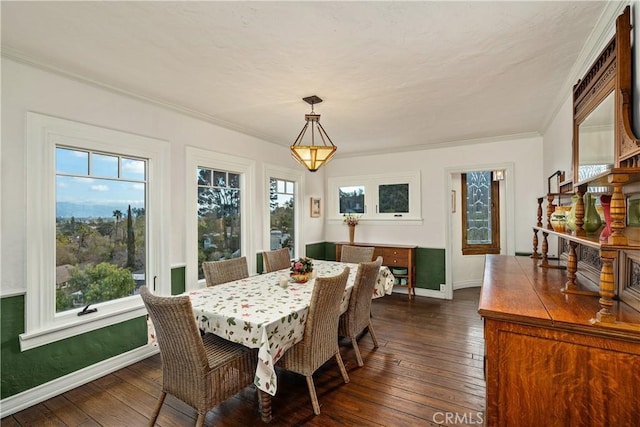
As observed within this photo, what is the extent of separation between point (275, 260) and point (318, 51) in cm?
245

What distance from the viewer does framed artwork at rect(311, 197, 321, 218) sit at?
5.78 metres

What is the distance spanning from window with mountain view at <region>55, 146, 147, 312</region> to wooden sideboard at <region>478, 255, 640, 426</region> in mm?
3151

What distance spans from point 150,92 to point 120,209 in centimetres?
118

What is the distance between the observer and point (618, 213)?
3.89 feet

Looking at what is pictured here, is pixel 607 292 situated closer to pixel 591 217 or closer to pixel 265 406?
pixel 591 217

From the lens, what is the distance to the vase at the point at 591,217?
1.73m

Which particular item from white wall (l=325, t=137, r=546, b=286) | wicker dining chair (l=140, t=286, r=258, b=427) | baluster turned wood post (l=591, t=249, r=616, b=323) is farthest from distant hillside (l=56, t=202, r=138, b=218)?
white wall (l=325, t=137, r=546, b=286)

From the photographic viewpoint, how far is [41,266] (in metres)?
2.37

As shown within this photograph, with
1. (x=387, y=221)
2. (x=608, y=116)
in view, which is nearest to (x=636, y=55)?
(x=608, y=116)

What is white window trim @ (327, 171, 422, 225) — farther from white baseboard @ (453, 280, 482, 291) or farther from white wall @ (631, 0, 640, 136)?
white wall @ (631, 0, 640, 136)

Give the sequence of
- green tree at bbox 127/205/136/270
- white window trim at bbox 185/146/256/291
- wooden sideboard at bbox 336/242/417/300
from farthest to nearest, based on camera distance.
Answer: wooden sideboard at bbox 336/242/417/300 → white window trim at bbox 185/146/256/291 → green tree at bbox 127/205/136/270

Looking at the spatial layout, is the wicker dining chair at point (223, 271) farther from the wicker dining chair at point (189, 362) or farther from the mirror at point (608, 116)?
the mirror at point (608, 116)

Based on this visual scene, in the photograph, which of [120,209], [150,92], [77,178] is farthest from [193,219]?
[150,92]

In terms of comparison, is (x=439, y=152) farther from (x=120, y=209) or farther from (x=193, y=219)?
(x=120, y=209)
